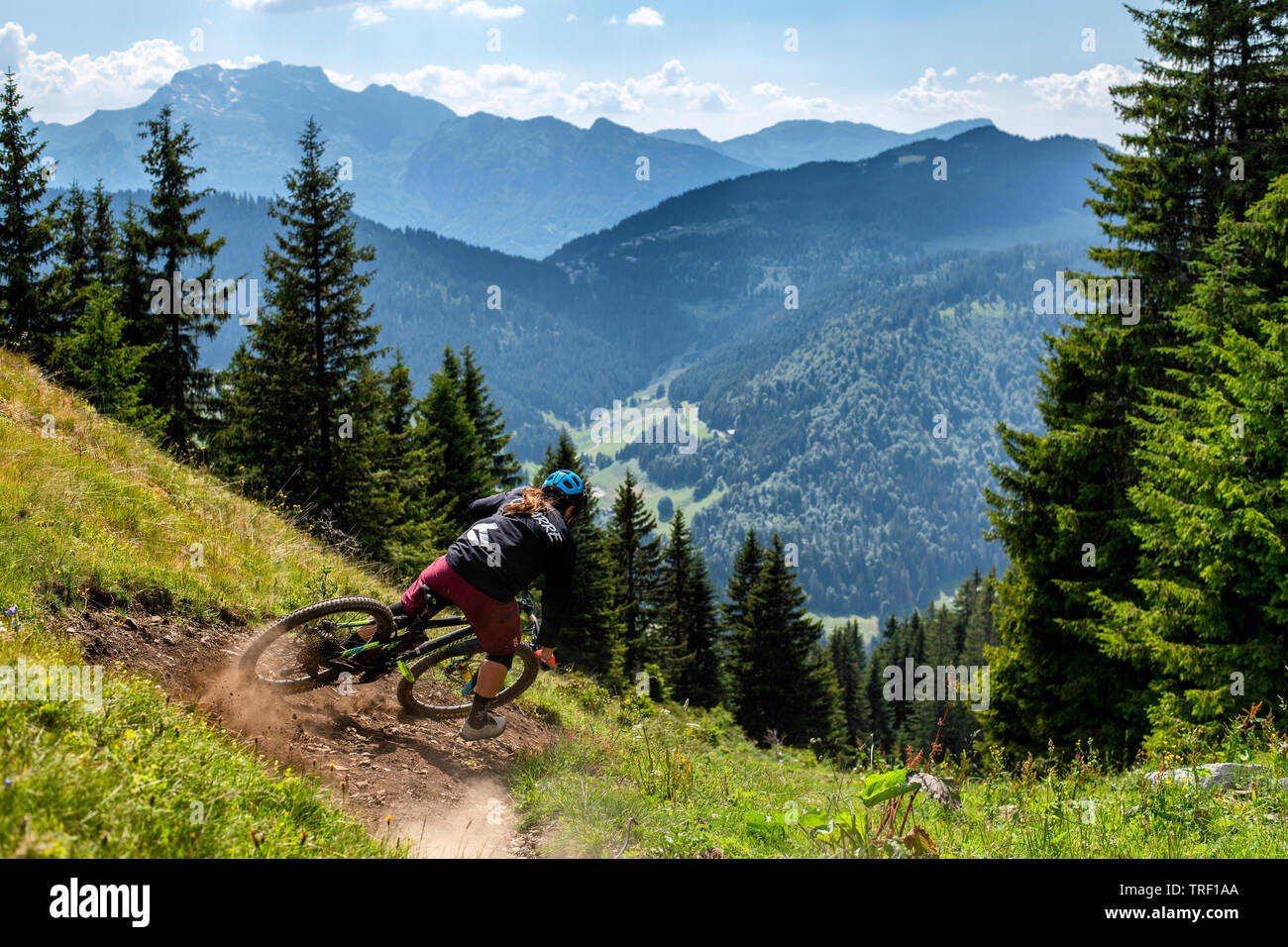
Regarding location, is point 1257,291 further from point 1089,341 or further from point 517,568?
point 517,568

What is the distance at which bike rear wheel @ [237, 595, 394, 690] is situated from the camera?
6.04 metres

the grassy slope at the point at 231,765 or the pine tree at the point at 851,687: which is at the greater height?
the grassy slope at the point at 231,765

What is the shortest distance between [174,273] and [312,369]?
29.1ft

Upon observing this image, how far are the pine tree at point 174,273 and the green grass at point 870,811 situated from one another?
2266 cm

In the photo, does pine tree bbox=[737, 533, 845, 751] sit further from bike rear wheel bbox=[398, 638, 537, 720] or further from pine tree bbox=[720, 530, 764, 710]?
bike rear wheel bbox=[398, 638, 537, 720]

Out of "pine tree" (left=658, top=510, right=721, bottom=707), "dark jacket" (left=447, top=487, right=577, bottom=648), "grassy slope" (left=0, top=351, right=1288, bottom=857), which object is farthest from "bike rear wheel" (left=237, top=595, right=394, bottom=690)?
"pine tree" (left=658, top=510, right=721, bottom=707)

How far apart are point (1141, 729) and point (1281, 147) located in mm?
12502

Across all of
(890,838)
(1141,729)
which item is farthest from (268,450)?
(1141,729)

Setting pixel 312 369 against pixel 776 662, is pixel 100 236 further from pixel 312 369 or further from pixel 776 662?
pixel 776 662

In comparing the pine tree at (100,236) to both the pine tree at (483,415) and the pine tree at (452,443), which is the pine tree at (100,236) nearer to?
the pine tree at (452,443)

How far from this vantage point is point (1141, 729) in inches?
596

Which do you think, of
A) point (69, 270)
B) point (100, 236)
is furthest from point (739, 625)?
point (100, 236)

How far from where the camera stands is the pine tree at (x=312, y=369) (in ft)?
66.1

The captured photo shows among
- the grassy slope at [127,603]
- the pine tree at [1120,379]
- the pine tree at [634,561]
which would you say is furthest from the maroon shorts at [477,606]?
the pine tree at [634,561]
